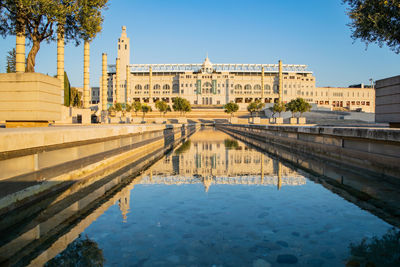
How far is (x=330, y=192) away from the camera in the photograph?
6051 mm

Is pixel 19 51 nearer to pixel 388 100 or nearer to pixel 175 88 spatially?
pixel 388 100

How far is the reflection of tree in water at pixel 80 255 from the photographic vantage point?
286cm

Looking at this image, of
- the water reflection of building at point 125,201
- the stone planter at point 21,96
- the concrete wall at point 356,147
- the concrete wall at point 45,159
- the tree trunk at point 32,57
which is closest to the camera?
the concrete wall at point 45,159

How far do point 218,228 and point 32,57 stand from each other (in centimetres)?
1447

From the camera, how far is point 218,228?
3865 mm

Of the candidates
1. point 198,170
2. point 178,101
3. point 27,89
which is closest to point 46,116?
point 27,89

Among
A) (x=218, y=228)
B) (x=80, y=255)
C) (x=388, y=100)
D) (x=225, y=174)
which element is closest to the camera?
(x=80, y=255)

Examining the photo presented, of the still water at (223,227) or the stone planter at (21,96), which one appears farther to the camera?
the stone planter at (21,96)

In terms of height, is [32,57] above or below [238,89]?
below

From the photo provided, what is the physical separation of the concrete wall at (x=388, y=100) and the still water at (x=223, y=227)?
11.2 metres

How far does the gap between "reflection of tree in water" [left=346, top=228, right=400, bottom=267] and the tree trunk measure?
15480 mm

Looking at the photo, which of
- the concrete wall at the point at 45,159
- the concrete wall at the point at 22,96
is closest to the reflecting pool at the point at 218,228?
the concrete wall at the point at 45,159

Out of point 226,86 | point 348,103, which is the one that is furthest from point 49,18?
point 348,103

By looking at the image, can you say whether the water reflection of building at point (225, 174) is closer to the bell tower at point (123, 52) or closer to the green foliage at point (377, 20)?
the green foliage at point (377, 20)
